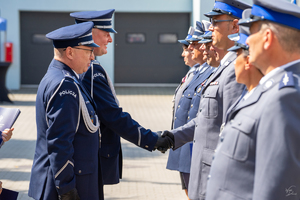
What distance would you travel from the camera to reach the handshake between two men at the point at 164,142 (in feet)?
12.9

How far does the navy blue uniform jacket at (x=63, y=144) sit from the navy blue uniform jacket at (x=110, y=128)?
0.42 meters

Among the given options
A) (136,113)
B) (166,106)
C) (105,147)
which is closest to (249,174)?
(105,147)

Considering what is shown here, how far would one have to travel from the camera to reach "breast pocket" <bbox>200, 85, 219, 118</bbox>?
3223mm

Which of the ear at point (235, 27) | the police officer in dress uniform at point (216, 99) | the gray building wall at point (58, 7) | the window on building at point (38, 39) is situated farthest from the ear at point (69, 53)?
the window on building at point (38, 39)

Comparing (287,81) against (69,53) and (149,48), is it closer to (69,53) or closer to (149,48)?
(69,53)

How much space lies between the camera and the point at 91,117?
128 inches

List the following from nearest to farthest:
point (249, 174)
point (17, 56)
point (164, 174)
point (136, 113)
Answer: point (249, 174) < point (164, 174) < point (136, 113) < point (17, 56)

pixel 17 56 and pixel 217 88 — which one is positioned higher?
pixel 217 88

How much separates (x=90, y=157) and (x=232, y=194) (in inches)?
57.5

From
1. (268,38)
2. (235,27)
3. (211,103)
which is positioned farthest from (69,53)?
(268,38)

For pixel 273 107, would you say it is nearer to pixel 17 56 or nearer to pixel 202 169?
pixel 202 169

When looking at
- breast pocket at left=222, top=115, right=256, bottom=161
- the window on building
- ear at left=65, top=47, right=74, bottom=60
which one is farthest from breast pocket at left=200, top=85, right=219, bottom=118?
the window on building

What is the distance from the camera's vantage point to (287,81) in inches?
72.4

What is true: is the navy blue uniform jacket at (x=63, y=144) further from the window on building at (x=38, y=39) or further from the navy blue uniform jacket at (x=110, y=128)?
the window on building at (x=38, y=39)
